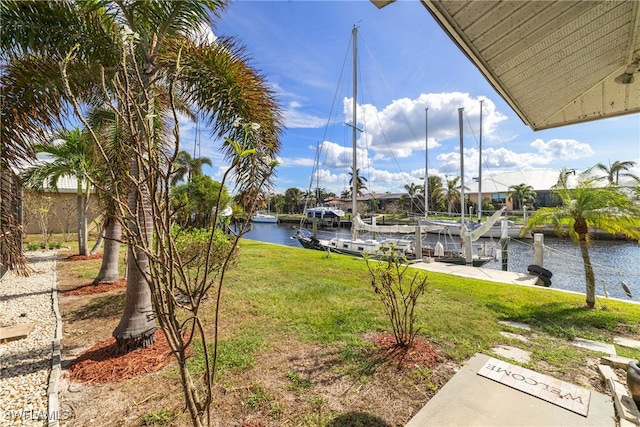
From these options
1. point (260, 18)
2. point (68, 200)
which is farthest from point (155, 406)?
point (68, 200)

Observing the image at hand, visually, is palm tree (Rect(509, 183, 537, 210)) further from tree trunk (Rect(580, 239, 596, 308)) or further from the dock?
tree trunk (Rect(580, 239, 596, 308))

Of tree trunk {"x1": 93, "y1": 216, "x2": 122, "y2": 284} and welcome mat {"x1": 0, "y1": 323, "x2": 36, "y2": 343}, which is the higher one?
tree trunk {"x1": 93, "y1": 216, "x2": 122, "y2": 284}

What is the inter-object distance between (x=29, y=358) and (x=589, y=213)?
10.1 m

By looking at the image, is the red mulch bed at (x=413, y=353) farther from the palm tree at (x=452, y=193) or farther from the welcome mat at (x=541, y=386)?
the palm tree at (x=452, y=193)

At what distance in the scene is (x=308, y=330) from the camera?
4.43 metres

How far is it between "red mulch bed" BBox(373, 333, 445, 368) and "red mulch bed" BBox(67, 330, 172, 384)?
2.70 m

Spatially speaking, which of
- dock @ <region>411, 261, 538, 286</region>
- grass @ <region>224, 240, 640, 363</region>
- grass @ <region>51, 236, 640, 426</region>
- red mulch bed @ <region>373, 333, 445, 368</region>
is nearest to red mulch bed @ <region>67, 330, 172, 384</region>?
grass @ <region>51, 236, 640, 426</region>

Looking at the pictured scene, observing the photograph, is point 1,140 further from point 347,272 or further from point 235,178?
point 347,272

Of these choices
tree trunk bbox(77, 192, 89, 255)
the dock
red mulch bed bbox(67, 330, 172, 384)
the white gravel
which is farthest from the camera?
tree trunk bbox(77, 192, 89, 255)

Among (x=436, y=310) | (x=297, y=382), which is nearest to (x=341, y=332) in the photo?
(x=297, y=382)

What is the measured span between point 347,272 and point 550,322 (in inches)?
197

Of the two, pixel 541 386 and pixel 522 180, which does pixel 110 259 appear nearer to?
pixel 541 386

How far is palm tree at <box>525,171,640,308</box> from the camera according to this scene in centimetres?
590

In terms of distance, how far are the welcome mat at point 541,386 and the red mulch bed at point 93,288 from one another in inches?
292
